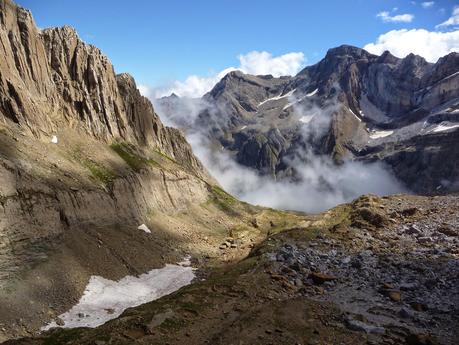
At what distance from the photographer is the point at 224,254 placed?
77250 mm

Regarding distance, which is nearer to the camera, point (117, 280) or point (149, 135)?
point (117, 280)

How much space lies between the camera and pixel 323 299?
39531mm

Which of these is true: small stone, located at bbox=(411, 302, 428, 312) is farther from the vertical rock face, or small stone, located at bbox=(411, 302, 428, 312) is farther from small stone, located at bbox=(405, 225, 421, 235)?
the vertical rock face

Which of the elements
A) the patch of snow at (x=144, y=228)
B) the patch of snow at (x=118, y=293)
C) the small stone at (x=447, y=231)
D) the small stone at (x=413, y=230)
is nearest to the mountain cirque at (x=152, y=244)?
the small stone at (x=413, y=230)

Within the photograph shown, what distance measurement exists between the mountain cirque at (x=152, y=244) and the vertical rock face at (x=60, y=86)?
32 cm

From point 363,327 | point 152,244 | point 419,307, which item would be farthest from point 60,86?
point 419,307

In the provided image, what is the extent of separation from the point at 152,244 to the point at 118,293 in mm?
19032

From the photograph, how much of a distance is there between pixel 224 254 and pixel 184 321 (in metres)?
42.0

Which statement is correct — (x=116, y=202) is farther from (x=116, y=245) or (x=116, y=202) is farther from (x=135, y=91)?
(x=135, y=91)

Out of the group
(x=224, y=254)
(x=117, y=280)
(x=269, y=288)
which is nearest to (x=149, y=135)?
(x=224, y=254)

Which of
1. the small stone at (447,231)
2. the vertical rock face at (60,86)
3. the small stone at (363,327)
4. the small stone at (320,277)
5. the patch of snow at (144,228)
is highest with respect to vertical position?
the vertical rock face at (60,86)

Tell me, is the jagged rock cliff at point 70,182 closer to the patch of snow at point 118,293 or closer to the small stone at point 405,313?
the patch of snow at point 118,293

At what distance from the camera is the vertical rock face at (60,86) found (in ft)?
227

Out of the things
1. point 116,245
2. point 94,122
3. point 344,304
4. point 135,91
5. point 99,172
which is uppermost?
point 135,91
